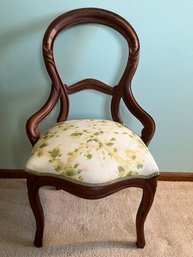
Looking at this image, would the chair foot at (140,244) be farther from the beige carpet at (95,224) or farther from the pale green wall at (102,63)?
the pale green wall at (102,63)

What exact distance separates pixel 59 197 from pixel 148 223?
479 millimetres

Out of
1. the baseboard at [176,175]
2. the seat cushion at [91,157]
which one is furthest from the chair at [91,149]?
the baseboard at [176,175]

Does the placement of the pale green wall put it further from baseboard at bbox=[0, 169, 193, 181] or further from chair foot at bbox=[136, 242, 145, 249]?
chair foot at bbox=[136, 242, 145, 249]

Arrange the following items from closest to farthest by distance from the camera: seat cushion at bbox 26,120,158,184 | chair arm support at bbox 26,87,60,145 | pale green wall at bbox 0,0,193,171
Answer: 1. seat cushion at bbox 26,120,158,184
2. chair arm support at bbox 26,87,60,145
3. pale green wall at bbox 0,0,193,171

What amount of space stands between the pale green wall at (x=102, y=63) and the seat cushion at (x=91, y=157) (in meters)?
0.38

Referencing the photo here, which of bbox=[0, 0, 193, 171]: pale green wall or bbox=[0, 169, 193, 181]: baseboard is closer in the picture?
bbox=[0, 0, 193, 171]: pale green wall

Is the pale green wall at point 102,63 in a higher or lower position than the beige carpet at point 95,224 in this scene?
higher

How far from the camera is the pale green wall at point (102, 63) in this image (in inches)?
52.9

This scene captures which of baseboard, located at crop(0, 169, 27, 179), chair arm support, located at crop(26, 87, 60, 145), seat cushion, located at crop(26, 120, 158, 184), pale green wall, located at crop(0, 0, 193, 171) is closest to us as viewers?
seat cushion, located at crop(26, 120, 158, 184)

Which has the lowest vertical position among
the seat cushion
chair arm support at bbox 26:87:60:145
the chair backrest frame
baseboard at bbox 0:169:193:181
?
baseboard at bbox 0:169:193:181

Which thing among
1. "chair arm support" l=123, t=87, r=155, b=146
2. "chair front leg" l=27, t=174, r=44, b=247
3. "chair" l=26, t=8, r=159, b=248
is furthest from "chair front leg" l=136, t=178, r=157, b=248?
"chair front leg" l=27, t=174, r=44, b=247

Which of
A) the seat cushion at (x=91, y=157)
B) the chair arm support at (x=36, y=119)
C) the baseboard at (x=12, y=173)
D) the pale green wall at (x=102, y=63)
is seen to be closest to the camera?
the seat cushion at (x=91, y=157)

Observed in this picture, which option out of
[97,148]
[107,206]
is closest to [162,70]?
[97,148]

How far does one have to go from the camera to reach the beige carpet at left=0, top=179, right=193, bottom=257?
1.30 metres
